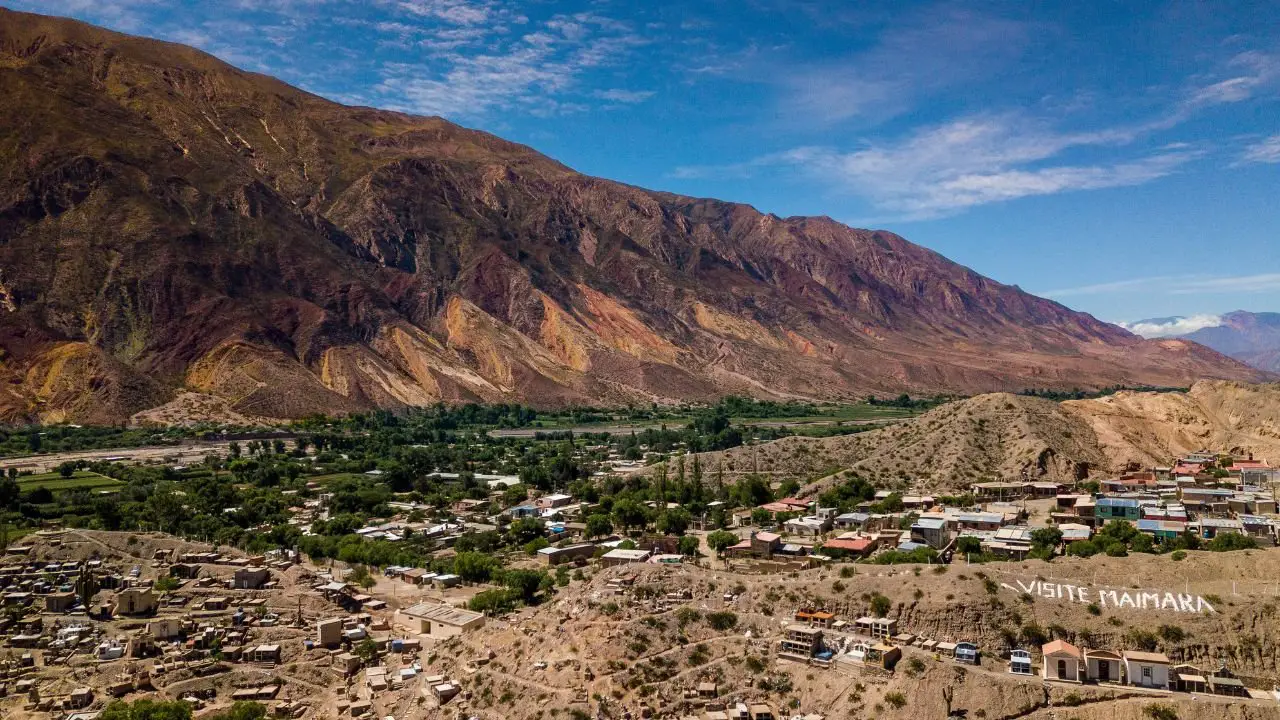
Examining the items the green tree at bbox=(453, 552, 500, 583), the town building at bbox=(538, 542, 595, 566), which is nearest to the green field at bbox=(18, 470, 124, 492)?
the green tree at bbox=(453, 552, 500, 583)

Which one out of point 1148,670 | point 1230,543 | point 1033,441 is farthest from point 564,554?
point 1033,441

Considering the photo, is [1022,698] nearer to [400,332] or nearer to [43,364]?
[43,364]

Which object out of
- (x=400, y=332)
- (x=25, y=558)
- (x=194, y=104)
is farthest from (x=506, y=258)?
(x=25, y=558)

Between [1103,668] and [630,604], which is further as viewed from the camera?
[630,604]

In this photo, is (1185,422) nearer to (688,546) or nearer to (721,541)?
(721,541)

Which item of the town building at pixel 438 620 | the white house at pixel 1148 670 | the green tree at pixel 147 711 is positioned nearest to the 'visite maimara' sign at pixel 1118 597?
the white house at pixel 1148 670

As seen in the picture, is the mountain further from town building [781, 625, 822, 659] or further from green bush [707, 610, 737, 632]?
town building [781, 625, 822, 659]
